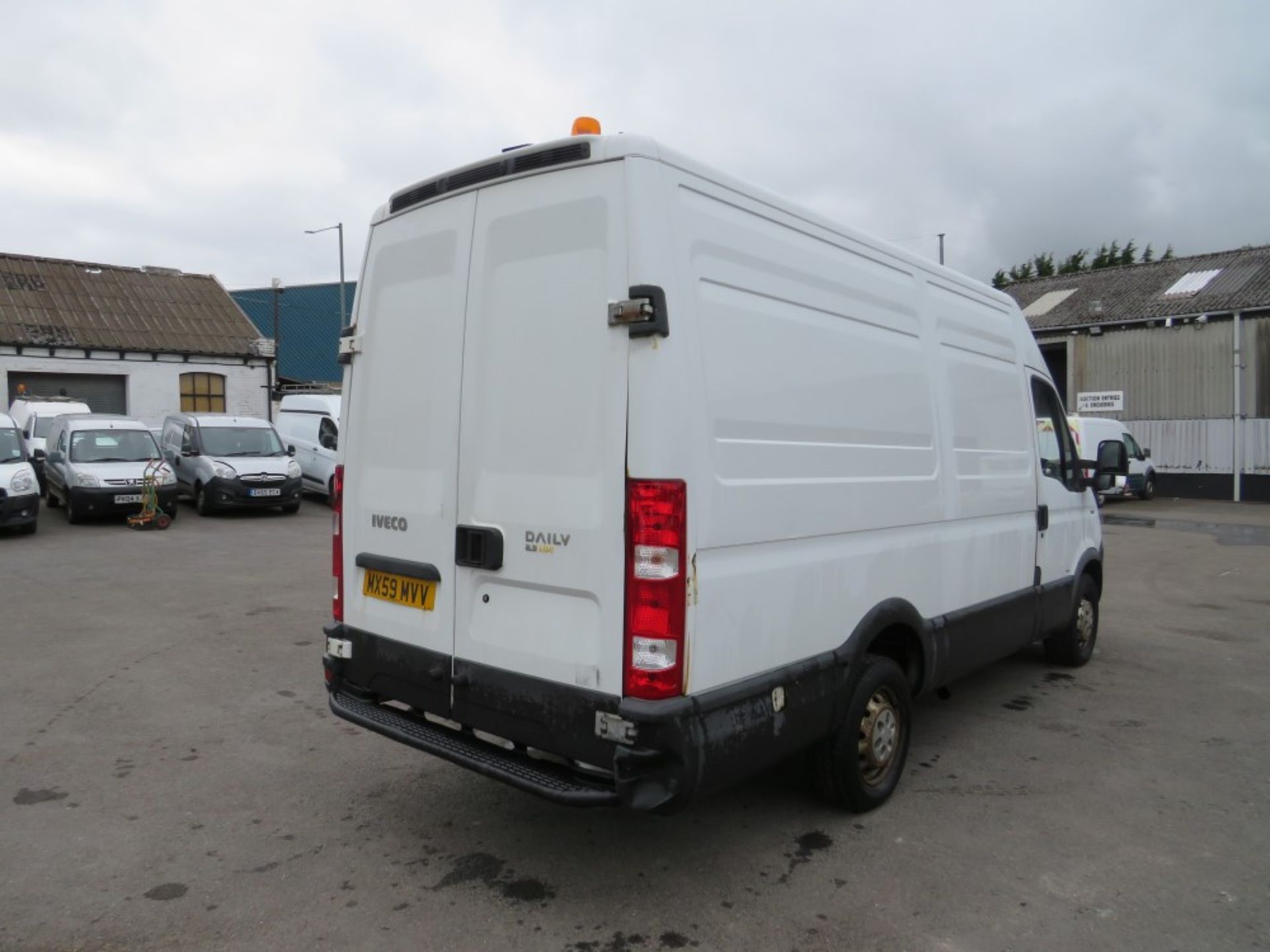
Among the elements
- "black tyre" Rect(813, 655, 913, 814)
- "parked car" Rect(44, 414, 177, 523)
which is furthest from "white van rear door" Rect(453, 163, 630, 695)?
"parked car" Rect(44, 414, 177, 523)

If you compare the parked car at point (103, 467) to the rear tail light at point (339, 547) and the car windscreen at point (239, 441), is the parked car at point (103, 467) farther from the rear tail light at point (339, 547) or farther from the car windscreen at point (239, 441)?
the rear tail light at point (339, 547)

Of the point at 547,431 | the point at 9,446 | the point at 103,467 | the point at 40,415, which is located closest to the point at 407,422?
the point at 547,431

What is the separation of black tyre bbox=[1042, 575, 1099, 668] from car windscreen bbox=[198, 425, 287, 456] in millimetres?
14656

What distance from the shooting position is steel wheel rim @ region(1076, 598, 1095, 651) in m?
6.80

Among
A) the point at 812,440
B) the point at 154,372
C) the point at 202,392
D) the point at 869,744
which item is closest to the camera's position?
the point at 812,440

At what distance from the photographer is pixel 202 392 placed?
92.2 ft

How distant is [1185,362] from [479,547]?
28.3 meters

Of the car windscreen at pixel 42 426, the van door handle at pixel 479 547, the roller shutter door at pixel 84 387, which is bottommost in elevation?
the van door handle at pixel 479 547

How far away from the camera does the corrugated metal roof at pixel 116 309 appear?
2575cm

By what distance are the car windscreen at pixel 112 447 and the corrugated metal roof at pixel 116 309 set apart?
1172 cm

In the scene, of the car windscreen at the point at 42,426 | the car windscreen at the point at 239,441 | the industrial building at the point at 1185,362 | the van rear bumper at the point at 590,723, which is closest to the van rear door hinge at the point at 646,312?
the van rear bumper at the point at 590,723

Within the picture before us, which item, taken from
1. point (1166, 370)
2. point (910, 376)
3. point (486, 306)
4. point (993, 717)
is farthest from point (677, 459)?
point (1166, 370)

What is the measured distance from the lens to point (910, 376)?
4.49m

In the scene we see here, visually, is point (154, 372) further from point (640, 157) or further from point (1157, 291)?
point (1157, 291)
